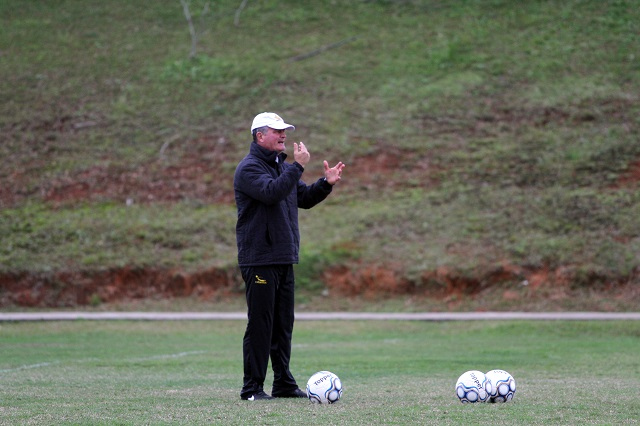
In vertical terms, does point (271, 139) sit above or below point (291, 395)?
above

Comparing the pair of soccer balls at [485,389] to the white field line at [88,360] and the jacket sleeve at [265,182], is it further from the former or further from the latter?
the white field line at [88,360]

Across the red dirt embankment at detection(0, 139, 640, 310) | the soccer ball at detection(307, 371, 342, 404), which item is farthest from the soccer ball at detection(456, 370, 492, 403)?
the red dirt embankment at detection(0, 139, 640, 310)

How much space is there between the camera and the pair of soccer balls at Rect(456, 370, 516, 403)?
7521 millimetres

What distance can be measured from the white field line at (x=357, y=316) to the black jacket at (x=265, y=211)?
13200 millimetres

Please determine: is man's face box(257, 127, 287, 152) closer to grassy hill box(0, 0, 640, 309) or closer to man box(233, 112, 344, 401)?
man box(233, 112, 344, 401)

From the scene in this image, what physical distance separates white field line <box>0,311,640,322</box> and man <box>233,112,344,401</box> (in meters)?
13.0

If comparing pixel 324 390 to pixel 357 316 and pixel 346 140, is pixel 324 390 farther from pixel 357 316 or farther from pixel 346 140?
pixel 346 140

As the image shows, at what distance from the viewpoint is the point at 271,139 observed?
8211 mm

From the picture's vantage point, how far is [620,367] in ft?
39.0

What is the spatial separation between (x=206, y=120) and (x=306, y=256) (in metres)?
11.4

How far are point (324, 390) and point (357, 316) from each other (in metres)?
14.4

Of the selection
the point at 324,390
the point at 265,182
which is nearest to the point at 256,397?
the point at 324,390

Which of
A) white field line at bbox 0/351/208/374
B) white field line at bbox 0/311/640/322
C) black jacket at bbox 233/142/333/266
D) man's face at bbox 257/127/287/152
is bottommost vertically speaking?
white field line at bbox 0/311/640/322

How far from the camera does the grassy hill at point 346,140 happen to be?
25688 millimetres
